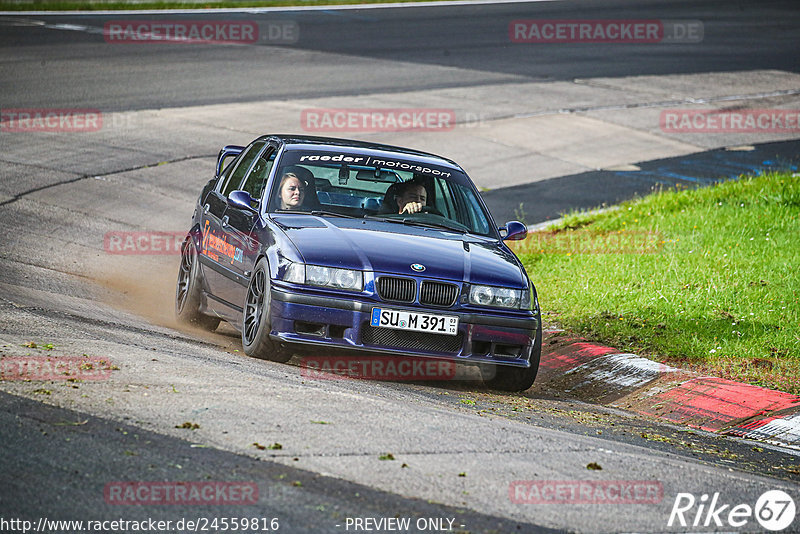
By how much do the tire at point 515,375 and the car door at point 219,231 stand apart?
83.7 inches

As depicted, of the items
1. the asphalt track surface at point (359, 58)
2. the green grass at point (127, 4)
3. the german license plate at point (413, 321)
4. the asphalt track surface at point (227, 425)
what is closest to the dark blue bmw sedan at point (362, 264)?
the german license plate at point (413, 321)

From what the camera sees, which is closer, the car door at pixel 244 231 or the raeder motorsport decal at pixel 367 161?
the car door at pixel 244 231

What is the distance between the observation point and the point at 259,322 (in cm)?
747

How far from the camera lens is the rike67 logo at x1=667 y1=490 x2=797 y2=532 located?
4.75m

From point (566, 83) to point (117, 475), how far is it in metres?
21.6

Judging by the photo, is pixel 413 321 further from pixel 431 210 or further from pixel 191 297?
pixel 191 297

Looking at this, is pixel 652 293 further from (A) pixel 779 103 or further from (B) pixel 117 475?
(A) pixel 779 103

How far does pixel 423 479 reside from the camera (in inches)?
192

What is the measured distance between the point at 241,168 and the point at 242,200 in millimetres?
1118

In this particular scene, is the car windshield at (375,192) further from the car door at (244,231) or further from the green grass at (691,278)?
the green grass at (691,278)

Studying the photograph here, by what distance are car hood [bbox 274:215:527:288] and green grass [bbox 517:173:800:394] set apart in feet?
6.71

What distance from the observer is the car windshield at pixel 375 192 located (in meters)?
8.37

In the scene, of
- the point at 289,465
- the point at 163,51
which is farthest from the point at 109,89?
→ the point at 289,465

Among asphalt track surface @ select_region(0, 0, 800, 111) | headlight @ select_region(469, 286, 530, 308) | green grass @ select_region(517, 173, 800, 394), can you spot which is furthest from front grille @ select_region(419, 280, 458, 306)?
asphalt track surface @ select_region(0, 0, 800, 111)
